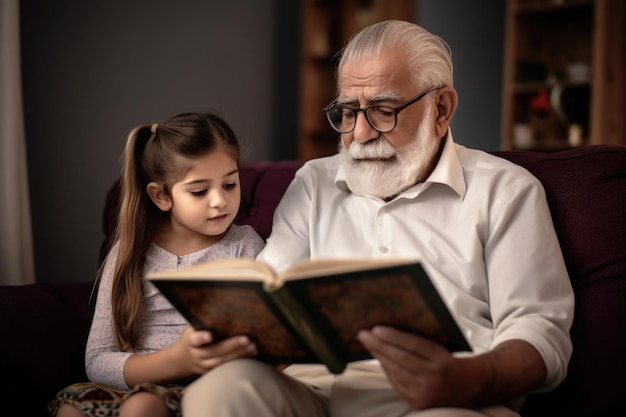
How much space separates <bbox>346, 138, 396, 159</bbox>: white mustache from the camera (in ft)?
5.44

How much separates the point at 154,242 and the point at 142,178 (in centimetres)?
16

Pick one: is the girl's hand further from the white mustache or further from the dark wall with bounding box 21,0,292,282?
the dark wall with bounding box 21,0,292,282

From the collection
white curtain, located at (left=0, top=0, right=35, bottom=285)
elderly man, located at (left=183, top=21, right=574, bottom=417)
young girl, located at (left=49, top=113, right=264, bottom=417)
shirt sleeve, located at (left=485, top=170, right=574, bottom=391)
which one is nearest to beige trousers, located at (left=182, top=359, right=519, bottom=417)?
elderly man, located at (left=183, top=21, right=574, bottom=417)

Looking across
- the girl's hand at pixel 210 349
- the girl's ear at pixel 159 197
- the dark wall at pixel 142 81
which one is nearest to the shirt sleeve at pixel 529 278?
the girl's hand at pixel 210 349

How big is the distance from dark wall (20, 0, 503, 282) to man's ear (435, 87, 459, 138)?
102 centimetres

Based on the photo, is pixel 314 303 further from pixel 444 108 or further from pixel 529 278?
pixel 444 108

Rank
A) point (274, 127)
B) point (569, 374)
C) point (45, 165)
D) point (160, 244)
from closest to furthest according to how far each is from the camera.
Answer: point (569, 374) → point (160, 244) → point (45, 165) → point (274, 127)

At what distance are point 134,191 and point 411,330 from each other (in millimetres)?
839

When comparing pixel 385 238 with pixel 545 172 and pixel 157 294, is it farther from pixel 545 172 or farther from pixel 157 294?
pixel 157 294

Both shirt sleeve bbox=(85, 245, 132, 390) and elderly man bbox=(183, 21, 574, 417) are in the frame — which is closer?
elderly man bbox=(183, 21, 574, 417)

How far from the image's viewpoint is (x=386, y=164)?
166 centimetres

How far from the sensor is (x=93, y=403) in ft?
4.83

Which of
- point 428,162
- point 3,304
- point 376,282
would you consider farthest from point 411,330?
point 3,304

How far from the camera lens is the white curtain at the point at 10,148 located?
2.78 m
